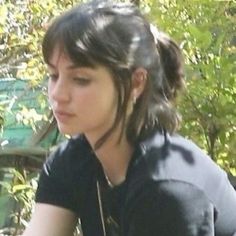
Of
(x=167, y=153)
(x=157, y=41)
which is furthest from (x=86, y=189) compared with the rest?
(x=157, y=41)

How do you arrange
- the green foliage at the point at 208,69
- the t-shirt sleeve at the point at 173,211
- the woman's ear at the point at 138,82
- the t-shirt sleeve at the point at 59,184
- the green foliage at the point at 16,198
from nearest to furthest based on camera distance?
the t-shirt sleeve at the point at 173,211 < the woman's ear at the point at 138,82 < the t-shirt sleeve at the point at 59,184 < the green foliage at the point at 208,69 < the green foliage at the point at 16,198

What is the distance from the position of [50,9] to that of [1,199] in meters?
1.15

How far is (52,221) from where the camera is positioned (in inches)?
92.4

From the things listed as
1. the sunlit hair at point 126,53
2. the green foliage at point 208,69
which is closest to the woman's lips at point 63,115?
the sunlit hair at point 126,53

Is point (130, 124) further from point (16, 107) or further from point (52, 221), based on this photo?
point (16, 107)

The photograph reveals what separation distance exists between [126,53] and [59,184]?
56 centimetres

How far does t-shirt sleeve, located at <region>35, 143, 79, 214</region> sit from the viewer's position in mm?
2314

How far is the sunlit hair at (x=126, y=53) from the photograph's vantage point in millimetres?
1974

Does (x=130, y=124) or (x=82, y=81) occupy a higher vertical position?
(x=82, y=81)

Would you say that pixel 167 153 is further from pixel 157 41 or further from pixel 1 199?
pixel 1 199

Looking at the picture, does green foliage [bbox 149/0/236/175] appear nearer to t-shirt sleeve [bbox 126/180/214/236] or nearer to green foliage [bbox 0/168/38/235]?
green foliage [bbox 0/168/38/235]

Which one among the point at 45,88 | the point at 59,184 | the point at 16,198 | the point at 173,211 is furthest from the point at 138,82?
the point at 45,88

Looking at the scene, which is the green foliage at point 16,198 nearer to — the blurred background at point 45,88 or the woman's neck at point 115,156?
the blurred background at point 45,88

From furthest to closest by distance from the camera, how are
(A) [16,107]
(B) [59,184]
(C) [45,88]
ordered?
(A) [16,107], (C) [45,88], (B) [59,184]
